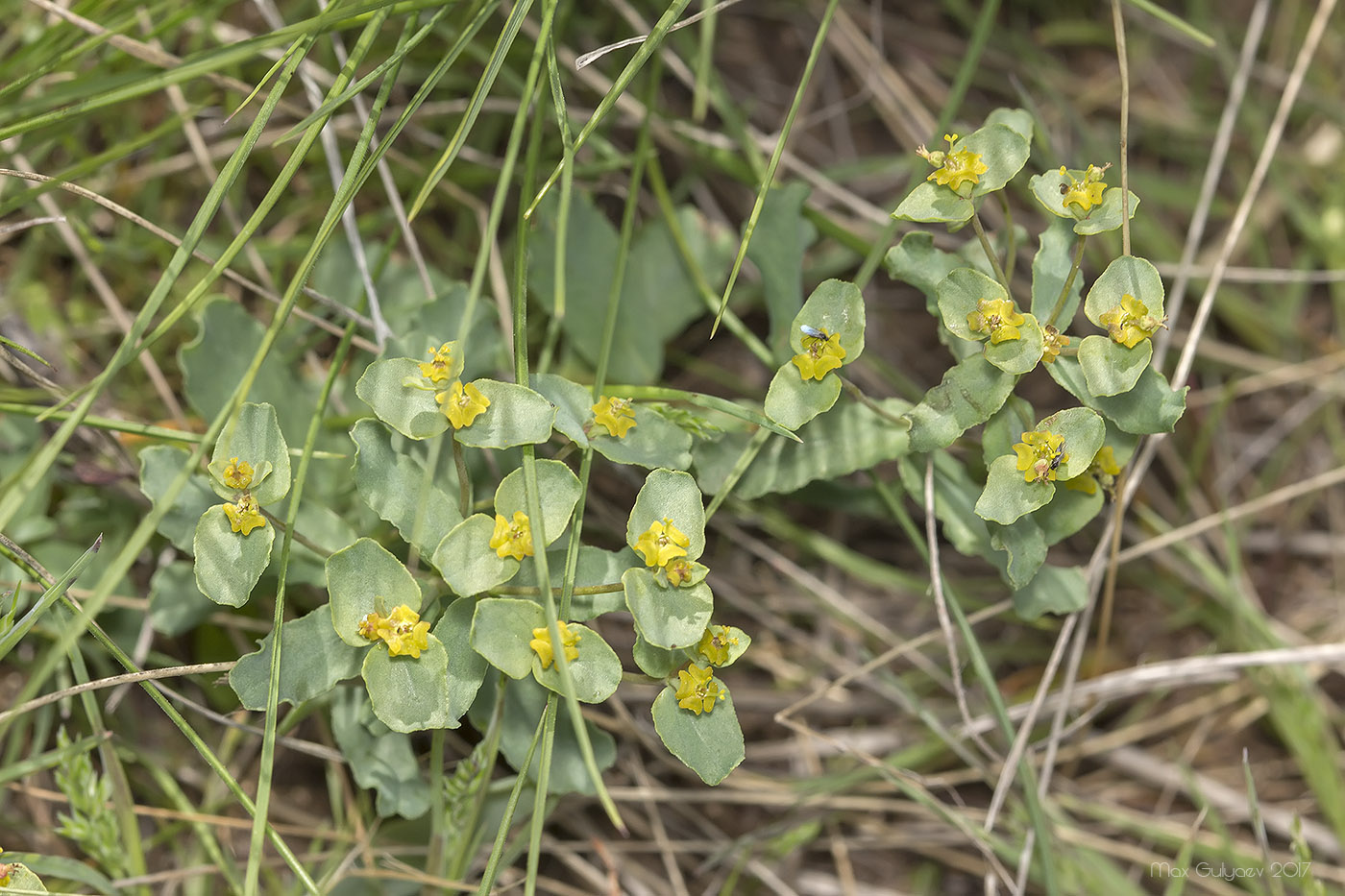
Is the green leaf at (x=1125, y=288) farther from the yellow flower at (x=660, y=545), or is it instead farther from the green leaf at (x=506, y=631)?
the green leaf at (x=506, y=631)

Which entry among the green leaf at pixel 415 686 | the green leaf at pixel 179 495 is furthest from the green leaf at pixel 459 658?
the green leaf at pixel 179 495

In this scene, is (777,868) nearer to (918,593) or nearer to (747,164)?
(918,593)

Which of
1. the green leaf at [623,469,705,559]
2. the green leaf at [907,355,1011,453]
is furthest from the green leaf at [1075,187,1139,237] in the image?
the green leaf at [623,469,705,559]

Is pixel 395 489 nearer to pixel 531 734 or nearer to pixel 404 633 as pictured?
pixel 404 633

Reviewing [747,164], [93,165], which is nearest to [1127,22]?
[747,164]

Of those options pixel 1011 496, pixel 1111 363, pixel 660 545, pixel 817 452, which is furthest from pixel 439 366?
pixel 1111 363
